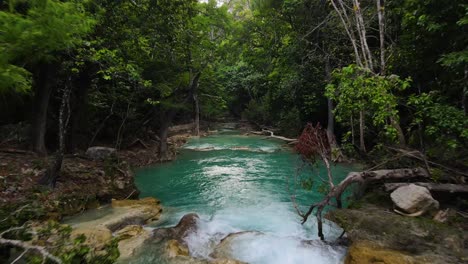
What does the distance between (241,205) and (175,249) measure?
145 inches

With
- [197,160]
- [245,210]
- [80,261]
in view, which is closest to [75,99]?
[197,160]

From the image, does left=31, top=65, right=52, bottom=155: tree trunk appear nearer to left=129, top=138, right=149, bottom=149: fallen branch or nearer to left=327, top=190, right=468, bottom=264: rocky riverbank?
left=129, top=138, right=149, bottom=149: fallen branch

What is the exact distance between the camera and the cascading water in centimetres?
577

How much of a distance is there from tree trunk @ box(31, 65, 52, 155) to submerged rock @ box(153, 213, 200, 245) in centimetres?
703

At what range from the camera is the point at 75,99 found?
41.0 ft

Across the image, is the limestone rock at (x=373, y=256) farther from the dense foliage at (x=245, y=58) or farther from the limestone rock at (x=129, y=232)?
the limestone rock at (x=129, y=232)

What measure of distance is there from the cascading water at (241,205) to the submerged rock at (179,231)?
16cm

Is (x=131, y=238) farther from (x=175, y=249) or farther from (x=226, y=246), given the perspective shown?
(x=226, y=246)

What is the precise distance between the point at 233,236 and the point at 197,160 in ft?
35.3

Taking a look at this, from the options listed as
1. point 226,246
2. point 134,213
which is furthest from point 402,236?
point 134,213

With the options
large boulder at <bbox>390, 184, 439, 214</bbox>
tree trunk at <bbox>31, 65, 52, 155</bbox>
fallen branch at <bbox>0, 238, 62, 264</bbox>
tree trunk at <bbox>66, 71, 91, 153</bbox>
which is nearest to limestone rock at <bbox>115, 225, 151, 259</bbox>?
fallen branch at <bbox>0, 238, 62, 264</bbox>

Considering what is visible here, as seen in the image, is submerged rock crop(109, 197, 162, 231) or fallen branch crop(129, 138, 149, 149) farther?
fallen branch crop(129, 138, 149, 149)

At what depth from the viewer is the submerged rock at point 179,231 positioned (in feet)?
20.4

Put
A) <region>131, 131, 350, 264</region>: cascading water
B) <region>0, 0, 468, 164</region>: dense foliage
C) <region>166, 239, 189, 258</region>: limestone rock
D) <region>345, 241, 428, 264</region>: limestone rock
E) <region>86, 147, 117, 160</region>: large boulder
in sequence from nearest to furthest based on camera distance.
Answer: <region>345, 241, 428, 264</region>: limestone rock, <region>0, 0, 468, 164</region>: dense foliage, <region>166, 239, 189, 258</region>: limestone rock, <region>131, 131, 350, 264</region>: cascading water, <region>86, 147, 117, 160</region>: large boulder
